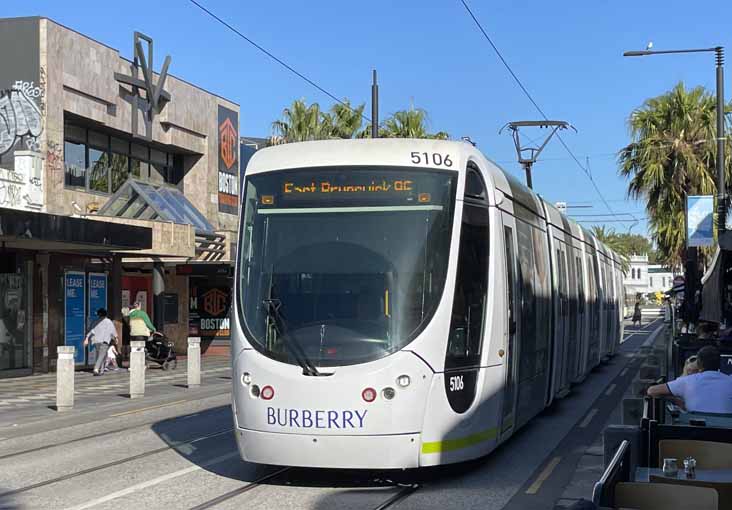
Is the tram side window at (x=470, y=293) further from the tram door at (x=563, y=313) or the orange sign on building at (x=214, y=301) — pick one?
the orange sign on building at (x=214, y=301)

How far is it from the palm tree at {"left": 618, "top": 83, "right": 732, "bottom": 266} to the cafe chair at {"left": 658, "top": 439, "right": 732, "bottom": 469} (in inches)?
978

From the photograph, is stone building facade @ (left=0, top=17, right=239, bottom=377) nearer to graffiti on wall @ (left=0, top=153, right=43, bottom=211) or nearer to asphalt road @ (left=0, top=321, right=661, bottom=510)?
graffiti on wall @ (left=0, top=153, right=43, bottom=211)

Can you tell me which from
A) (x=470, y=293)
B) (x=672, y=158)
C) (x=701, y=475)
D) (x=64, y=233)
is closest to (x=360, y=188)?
(x=470, y=293)

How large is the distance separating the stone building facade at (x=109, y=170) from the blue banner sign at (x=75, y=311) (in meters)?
0.13

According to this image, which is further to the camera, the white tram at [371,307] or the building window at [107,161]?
the building window at [107,161]

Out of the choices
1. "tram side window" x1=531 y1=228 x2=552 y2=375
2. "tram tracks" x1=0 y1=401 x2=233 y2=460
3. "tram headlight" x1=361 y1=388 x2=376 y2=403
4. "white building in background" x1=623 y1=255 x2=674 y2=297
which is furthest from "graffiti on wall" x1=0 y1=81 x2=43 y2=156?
"white building in background" x1=623 y1=255 x2=674 y2=297

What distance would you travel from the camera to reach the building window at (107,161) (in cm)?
2661

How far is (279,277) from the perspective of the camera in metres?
9.41

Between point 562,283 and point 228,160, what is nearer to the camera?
point 562,283

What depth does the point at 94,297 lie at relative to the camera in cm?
2719

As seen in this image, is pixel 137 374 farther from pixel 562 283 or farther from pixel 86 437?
pixel 562 283

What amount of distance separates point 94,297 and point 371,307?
1960cm

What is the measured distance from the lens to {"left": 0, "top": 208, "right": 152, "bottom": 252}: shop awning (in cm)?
1925

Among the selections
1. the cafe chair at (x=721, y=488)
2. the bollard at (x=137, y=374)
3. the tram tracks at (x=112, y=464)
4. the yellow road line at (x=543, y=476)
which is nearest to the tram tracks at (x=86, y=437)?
the tram tracks at (x=112, y=464)
